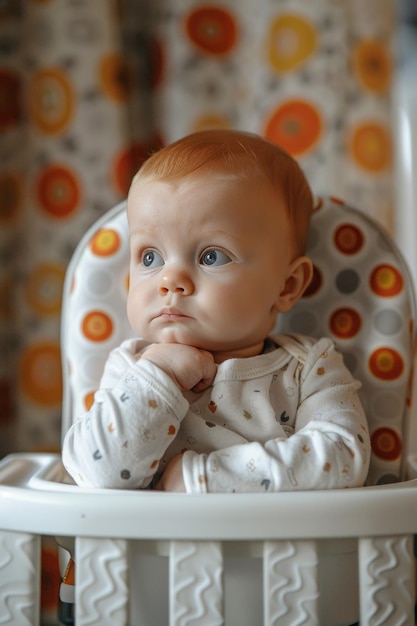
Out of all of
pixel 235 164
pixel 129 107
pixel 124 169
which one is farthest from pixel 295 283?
pixel 129 107

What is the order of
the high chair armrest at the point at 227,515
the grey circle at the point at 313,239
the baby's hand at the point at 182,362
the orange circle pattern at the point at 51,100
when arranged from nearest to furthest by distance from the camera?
the high chair armrest at the point at 227,515 < the baby's hand at the point at 182,362 < the grey circle at the point at 313,239 < the orange circle pattern at the point at 51,100

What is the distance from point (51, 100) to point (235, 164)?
2.08ft

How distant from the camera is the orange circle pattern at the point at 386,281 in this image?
3.25ft

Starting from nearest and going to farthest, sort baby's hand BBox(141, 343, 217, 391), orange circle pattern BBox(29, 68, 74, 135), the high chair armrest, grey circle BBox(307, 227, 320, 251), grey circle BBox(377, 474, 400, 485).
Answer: the high chair armrest < baby's hand BBox(141, 343, 217, 391) < grey circle BBox(377, 474, 400, 485) < grey circle BBox(307, 227, 320, 251) < orange circle pattern BBox(29, 68, 74, 135)

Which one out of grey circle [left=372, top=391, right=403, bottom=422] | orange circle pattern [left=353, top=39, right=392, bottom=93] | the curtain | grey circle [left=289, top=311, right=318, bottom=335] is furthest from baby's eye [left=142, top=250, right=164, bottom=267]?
orange circle pattern [left=353, top=39, right=392, bottom=93]

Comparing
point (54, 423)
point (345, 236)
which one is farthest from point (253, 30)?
point (54, 423)

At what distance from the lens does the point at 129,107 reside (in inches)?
57.2

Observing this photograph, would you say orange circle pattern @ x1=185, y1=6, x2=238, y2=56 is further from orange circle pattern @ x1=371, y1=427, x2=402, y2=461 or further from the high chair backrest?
orange circle pattern @ x1=371, y1=427, x2=402, y2=461

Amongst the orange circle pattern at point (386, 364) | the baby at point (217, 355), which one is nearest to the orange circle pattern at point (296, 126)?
the baby at point (217, 355)

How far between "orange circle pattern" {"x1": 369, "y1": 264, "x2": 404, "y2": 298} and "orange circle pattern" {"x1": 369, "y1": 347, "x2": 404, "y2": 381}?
0.08m

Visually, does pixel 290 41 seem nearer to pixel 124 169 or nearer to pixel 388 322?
pixel 124 169

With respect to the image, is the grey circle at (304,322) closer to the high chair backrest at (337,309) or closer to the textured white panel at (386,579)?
the high chair backrest at (337,309)

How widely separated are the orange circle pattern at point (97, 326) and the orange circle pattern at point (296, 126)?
0.62 meters

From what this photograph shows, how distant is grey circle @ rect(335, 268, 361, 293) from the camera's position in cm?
101
